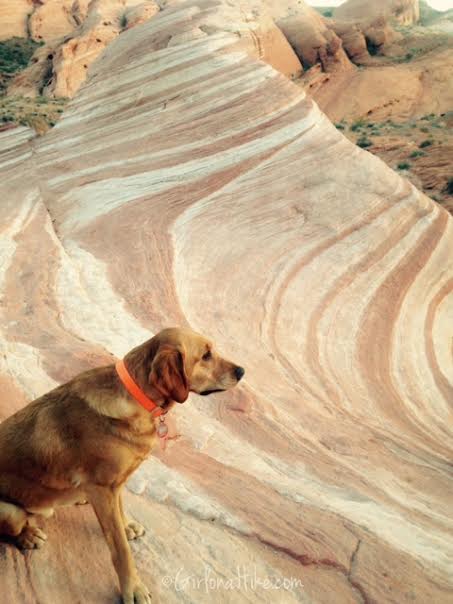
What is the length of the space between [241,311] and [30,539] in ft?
13.0

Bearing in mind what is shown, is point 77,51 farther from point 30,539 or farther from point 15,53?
point 30,539

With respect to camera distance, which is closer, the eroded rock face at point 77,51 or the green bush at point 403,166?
the green bush at point 403,166

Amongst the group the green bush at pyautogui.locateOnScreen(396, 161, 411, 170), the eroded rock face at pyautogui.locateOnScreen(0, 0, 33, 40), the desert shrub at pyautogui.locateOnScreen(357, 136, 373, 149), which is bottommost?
the desert shrub at pyautogui.locateOnScreen(357, 136, 373, 149)

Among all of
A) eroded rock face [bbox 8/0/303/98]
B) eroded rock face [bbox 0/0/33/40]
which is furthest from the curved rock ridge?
eroded rock face [bbox 0/0/33/40]

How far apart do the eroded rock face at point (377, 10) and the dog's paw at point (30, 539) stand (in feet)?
170

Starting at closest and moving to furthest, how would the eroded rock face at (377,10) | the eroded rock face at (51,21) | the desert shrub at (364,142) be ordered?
the desert shrub at (364,142)
the eroded rock face at (51,21)
the eroded rock face at (377,10)

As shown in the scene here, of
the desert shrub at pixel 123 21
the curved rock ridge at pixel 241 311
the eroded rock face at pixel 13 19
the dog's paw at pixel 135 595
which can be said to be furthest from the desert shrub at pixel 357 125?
the eroded rock face at pixel 13 19

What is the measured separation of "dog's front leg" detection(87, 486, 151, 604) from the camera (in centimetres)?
234

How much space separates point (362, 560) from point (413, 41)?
135 feet

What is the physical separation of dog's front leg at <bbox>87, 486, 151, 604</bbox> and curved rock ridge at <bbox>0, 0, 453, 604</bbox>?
0.47 ft

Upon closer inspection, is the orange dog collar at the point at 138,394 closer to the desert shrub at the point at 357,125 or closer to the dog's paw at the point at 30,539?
the dog's paw at the point at 30,539

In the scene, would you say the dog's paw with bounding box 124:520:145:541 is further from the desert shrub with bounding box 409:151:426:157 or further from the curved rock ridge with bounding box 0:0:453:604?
the desert shrub with bounding box 409:151:426:157

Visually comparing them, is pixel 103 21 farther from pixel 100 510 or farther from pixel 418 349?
pixel 100 510

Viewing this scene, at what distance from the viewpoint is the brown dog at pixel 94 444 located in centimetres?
237
